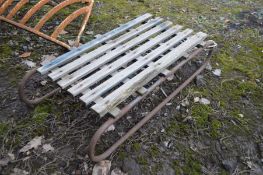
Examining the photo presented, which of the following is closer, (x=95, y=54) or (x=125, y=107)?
(x=125, y=107)

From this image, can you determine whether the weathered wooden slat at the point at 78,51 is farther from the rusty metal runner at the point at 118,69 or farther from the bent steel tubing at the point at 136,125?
the bent steel tubing at the point at 136,125

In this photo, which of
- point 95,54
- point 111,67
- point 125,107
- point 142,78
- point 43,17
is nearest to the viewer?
point 125,107

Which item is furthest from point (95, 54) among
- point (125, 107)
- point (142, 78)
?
point (125, 107)

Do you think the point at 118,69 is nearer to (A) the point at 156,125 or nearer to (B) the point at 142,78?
(B) the point at 142,78

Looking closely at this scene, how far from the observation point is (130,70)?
2535 millimetres

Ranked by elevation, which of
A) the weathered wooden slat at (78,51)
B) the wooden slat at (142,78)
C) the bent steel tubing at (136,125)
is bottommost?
the bent steel tubing at (136,125)

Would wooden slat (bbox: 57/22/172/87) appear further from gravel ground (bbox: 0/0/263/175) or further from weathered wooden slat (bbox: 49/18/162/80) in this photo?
gravel ground (bbox: 0/0/263/175)

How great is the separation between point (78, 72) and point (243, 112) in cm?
176

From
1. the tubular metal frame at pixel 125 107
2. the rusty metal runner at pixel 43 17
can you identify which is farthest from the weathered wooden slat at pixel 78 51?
the rusty metal runner at pixel 43 17

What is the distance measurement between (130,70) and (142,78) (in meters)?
0.15

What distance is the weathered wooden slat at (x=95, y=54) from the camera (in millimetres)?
2434

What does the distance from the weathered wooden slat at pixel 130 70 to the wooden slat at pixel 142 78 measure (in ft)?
0.22

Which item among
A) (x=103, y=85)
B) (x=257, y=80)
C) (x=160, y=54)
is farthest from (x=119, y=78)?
(x=257, y=80)

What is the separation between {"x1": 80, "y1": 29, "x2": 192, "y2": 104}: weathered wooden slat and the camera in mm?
2229
